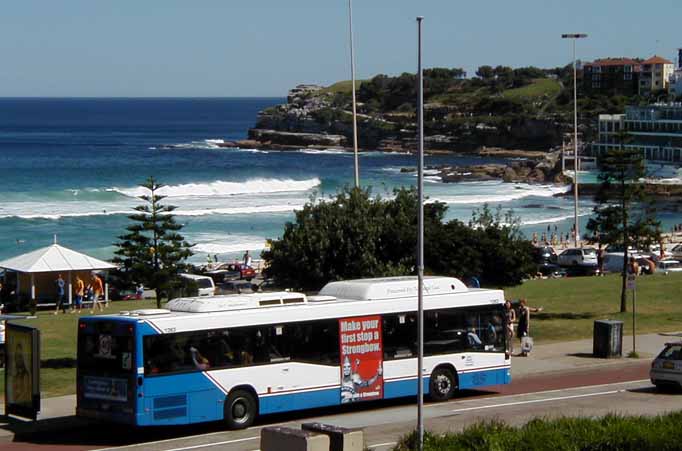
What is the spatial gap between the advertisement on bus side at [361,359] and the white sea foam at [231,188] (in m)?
79.3

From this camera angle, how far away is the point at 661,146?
14125 centimetres

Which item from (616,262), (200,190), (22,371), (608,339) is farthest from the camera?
(200,190)

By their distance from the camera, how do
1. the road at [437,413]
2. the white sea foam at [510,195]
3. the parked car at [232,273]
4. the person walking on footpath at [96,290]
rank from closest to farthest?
the road at [437,413]
the person walking on footpath at [96,290]
the parked car at [232,273]
the white sea foam at [510,195]

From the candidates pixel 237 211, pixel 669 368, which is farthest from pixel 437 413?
pixel 237 211

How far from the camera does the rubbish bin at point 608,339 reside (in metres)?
26.0

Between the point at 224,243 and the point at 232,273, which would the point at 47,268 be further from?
the point at 224,243

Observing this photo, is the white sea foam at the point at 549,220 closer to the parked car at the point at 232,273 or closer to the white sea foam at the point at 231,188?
the white sea foam at the point at 231,188

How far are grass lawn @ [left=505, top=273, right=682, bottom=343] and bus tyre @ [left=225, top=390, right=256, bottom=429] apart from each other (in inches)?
472

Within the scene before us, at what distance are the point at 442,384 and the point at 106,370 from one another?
6.45 m

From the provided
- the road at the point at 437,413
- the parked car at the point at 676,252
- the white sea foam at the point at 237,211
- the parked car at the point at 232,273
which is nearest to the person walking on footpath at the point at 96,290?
the parked car at the point at 232,273

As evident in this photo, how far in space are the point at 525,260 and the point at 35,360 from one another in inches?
634

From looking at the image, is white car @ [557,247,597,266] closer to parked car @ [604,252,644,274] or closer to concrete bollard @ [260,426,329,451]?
parked car @ [604,252,644,274]

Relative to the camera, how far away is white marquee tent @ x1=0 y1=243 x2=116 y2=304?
116 feet

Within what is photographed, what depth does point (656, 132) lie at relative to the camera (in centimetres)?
14262
